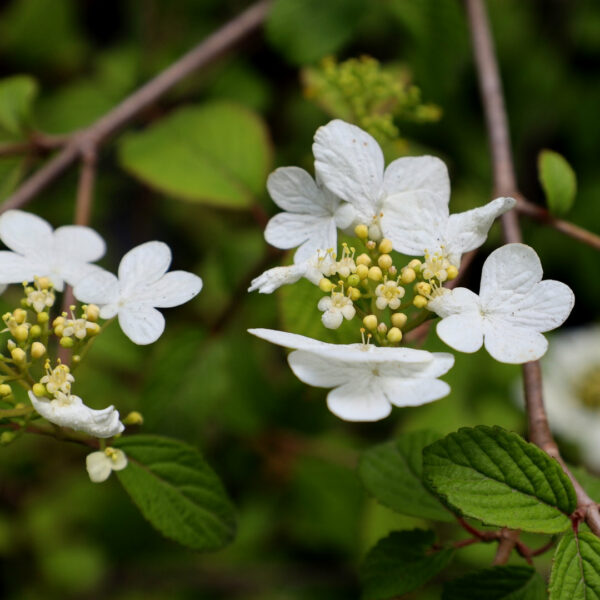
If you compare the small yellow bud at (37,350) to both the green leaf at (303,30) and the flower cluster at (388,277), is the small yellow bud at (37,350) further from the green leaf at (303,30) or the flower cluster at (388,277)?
the green leaf at (303,30)

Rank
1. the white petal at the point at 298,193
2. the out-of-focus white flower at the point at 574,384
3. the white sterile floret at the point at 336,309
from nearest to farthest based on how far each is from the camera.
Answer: the white sterile floret at the point at 336,309 → the white petal at the point at 298,193 → the out-of-focus white flower at the point at 574,384

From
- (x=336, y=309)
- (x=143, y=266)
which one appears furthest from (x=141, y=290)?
(x=336, y=309)

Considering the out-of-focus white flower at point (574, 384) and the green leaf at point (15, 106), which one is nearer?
the green leaf at point (15, 106)

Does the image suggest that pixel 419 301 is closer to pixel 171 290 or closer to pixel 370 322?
pixel 370 322

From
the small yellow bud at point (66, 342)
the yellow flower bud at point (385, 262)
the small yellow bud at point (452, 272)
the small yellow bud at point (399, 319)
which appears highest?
the small yellow bud at point (452, 272)

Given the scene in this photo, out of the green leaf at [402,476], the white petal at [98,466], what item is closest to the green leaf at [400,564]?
the green leaf at [402,476]

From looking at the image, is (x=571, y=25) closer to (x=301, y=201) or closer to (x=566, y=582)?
(x=301, y=201)
